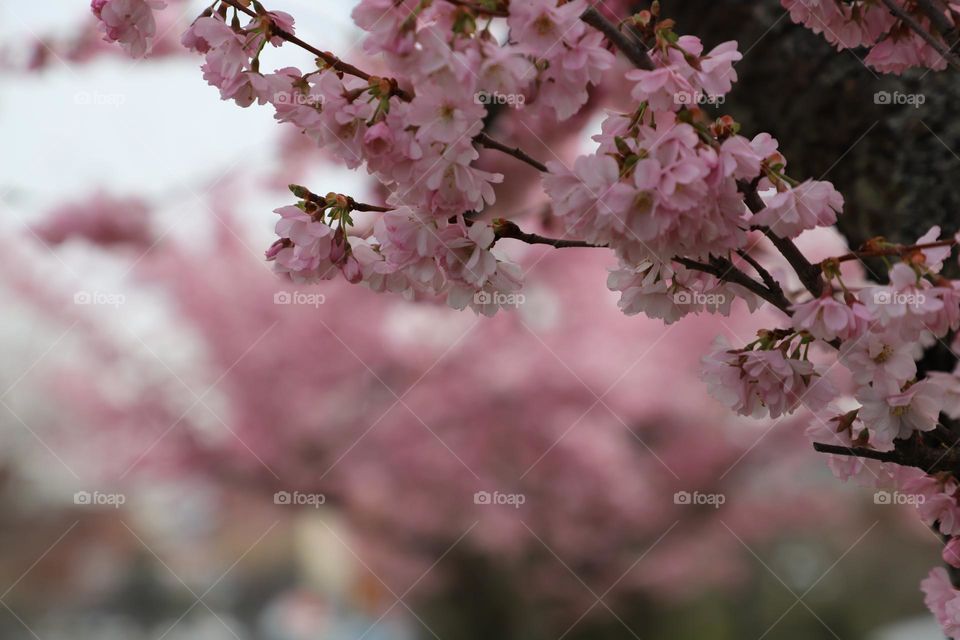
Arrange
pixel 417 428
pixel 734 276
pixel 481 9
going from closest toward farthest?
pixel 481 9
pixel 734 276
pixel 417 428

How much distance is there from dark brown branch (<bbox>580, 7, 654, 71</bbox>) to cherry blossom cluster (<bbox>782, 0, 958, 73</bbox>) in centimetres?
22

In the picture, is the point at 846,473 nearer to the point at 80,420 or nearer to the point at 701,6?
the point at 701,6

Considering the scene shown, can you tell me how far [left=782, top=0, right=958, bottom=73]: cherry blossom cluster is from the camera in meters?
0.65

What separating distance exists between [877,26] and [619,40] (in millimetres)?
285

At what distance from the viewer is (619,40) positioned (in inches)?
19.8

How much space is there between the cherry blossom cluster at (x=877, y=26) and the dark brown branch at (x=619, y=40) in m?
0.22

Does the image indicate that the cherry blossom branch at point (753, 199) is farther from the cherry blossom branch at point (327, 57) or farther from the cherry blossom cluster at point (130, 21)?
the cherry blossom cluster at point (130, 21)

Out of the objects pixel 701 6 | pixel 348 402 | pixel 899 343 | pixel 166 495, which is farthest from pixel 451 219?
pixel 166 495

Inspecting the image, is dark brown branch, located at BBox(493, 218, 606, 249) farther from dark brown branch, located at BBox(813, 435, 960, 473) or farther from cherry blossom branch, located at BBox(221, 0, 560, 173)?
dark brown branch, located at BBox(813, 435, 960, 473)

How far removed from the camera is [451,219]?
0.58m

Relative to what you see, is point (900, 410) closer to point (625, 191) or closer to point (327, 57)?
point (625, 191)

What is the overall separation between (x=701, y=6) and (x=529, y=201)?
110 centimetres

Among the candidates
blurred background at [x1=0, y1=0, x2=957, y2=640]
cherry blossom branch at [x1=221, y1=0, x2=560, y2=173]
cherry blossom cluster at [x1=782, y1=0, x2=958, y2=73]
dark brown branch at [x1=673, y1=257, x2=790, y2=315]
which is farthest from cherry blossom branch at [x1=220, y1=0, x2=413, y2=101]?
blurred background at [x1=0, y1=0, x2=957, y2=640]

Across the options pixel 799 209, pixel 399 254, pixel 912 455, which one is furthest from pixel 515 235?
pixel 912 455
